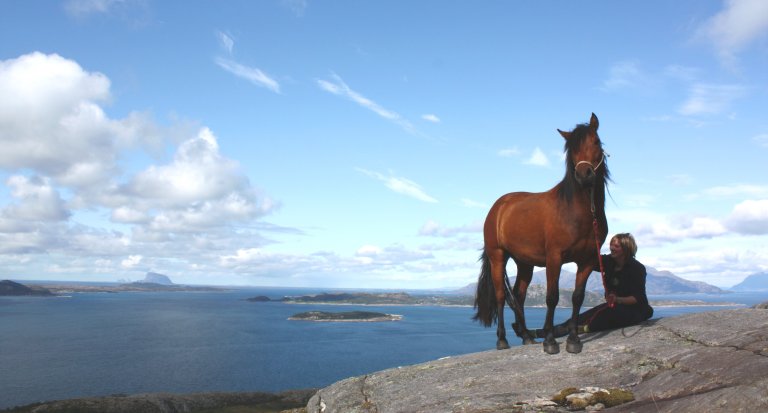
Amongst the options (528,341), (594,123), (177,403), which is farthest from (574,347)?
(177,403)

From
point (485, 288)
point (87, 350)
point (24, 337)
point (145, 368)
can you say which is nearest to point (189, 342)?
point (87, 350)

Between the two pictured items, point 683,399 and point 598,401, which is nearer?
point 683,399

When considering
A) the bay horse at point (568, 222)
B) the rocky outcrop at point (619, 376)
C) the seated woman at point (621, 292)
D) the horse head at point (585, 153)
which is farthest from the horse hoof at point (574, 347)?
the horse head at point (585, 153)

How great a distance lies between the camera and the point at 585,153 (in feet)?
28.3

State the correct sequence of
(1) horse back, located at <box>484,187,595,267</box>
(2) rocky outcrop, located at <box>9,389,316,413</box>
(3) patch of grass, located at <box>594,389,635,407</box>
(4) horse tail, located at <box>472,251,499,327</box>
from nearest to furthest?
(3) patch of grass, located at <box>594,389,635,407</box> → (1) horse back, located at <box>484,187,595,267</box> → (4) horse tail, located at <box>472,251,499,327</box> → (2) rocky outcrop, located at <box>9,389,316,413</box>

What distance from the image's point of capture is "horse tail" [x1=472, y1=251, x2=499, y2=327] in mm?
11406

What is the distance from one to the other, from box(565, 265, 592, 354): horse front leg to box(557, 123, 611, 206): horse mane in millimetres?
1204

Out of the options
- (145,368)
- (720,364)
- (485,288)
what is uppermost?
(485,288)

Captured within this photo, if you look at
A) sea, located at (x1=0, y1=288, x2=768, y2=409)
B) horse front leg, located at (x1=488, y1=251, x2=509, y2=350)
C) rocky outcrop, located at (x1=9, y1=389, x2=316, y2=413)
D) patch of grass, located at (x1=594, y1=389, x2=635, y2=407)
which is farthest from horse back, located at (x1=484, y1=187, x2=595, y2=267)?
sea, located at (x1=0, y1=288, x2=768, y2=409)

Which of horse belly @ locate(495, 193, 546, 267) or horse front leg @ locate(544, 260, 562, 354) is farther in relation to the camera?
horse belly @ locate(495, 193, 546, 267)

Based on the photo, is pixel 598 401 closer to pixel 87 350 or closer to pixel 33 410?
pixel 33 410

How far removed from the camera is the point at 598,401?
21.7ft

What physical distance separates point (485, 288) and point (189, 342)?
145504 millimetres

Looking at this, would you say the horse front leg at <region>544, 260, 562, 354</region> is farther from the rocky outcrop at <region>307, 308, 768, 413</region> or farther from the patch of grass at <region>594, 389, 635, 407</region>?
the patch of grass at <region>594, 389, 635, 407</region>
